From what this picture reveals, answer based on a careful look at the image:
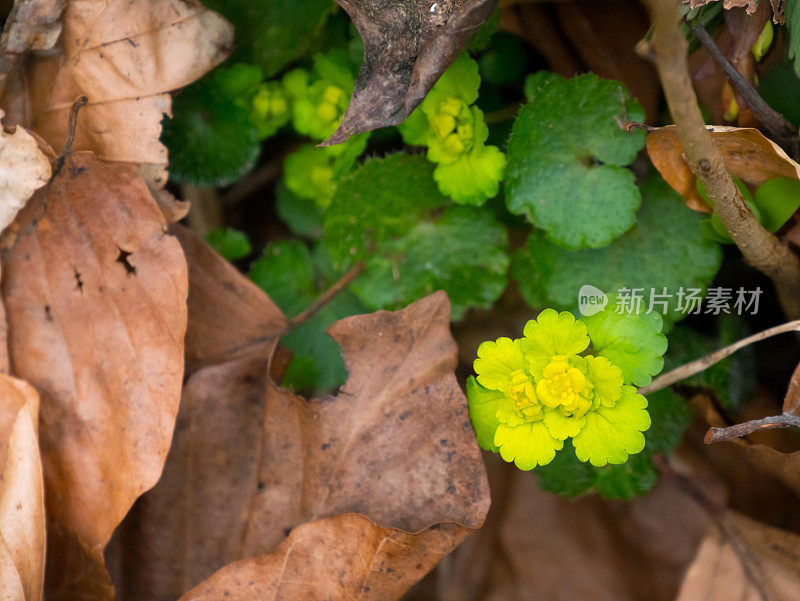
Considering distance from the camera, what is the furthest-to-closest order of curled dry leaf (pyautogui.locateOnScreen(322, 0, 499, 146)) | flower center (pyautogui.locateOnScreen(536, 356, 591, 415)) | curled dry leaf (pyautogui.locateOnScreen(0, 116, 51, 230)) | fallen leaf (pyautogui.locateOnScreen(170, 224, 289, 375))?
fallen leaf (pyautogui.locateOnScreen(170, 224, 289, 375)) < curled dry leaf (pyautogui.locateOnScreen(0, 116, 51, 230)) < curled dry leaf (pyautogui.locateOnScreen(322, 0, 499, 146)) < flower center (pyautogui.locateOnScreen(536, 356, 591, 415))

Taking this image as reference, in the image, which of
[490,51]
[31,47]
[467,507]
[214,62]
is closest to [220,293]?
[214,62]

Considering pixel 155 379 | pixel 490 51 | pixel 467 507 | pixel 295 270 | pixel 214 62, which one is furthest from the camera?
pixel 295 270

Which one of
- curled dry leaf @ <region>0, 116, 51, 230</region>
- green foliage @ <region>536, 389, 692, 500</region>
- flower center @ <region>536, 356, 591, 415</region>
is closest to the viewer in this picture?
flower center @ <region>536, 356, 591, 415</region>

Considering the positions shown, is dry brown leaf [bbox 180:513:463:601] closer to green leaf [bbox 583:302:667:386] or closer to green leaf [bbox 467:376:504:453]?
green leaf [bbox 467:376:504:453]

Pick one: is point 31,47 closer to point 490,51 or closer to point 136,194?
point 136,194

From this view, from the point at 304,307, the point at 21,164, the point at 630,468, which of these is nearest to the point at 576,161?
the point at 630,468

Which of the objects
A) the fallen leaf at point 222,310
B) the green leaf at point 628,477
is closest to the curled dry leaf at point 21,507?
the fallen leaf at point 222,310

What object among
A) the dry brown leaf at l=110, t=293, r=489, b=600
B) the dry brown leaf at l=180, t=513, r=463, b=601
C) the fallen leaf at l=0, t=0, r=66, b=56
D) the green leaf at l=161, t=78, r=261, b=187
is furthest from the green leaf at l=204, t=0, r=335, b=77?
the dry brown leaf at l=180, t=513, r=463, b=601
